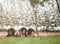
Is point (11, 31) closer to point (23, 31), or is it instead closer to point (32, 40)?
point (23, 31)

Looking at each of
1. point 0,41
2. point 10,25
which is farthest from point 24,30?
point 0,41

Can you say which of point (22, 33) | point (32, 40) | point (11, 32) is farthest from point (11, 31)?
point (32, 40)

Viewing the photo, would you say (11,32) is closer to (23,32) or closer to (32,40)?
(23,32)

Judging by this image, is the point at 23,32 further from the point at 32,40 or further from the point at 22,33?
the point at 32,40

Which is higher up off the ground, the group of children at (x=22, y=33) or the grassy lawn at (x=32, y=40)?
the group of children at (x=22, y=33)

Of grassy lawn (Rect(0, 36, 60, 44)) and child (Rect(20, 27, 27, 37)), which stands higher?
child (Rect(20, 27, 27, 37))

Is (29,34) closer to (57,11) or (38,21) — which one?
(38,21)

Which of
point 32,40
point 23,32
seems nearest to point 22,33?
point 23,32

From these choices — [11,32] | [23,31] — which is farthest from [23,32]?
[11,32]

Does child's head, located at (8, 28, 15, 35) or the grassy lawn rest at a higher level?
child's head, located at (8, 28, 15, 35)

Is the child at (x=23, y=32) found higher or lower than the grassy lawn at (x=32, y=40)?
higher

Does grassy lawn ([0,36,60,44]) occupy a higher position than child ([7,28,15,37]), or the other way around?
child ([7,28,15,37])

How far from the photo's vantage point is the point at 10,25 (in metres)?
1.66

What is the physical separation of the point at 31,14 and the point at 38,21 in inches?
3.9
